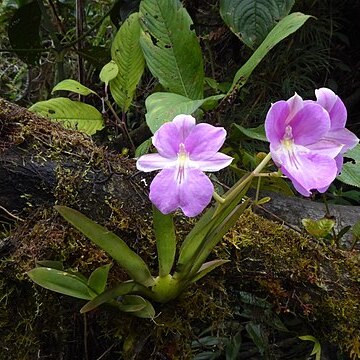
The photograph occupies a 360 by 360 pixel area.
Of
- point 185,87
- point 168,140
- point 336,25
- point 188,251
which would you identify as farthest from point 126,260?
point 336,25

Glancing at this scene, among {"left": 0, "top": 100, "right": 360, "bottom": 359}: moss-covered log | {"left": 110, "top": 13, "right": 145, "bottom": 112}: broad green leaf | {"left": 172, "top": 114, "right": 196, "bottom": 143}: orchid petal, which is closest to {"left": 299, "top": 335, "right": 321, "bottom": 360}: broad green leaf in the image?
{"left": 0, "top": 100, "right": 360, "bottom": 359}: moss-covered log

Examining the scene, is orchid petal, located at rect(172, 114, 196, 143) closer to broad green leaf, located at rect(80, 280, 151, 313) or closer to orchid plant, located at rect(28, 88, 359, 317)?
orchid plant, located at rect(28, 88, 359, 317)

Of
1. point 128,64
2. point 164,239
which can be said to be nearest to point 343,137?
point 164,239

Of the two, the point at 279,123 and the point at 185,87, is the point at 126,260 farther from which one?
the point at 185,87

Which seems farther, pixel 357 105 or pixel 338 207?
pixel 357 105

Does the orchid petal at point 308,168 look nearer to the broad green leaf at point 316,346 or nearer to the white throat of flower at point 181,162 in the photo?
the white throat of flower at point 181,162

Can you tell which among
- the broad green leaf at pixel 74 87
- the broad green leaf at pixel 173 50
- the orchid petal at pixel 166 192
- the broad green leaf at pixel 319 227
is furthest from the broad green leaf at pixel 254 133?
the orchid petal at pixel 166 192
